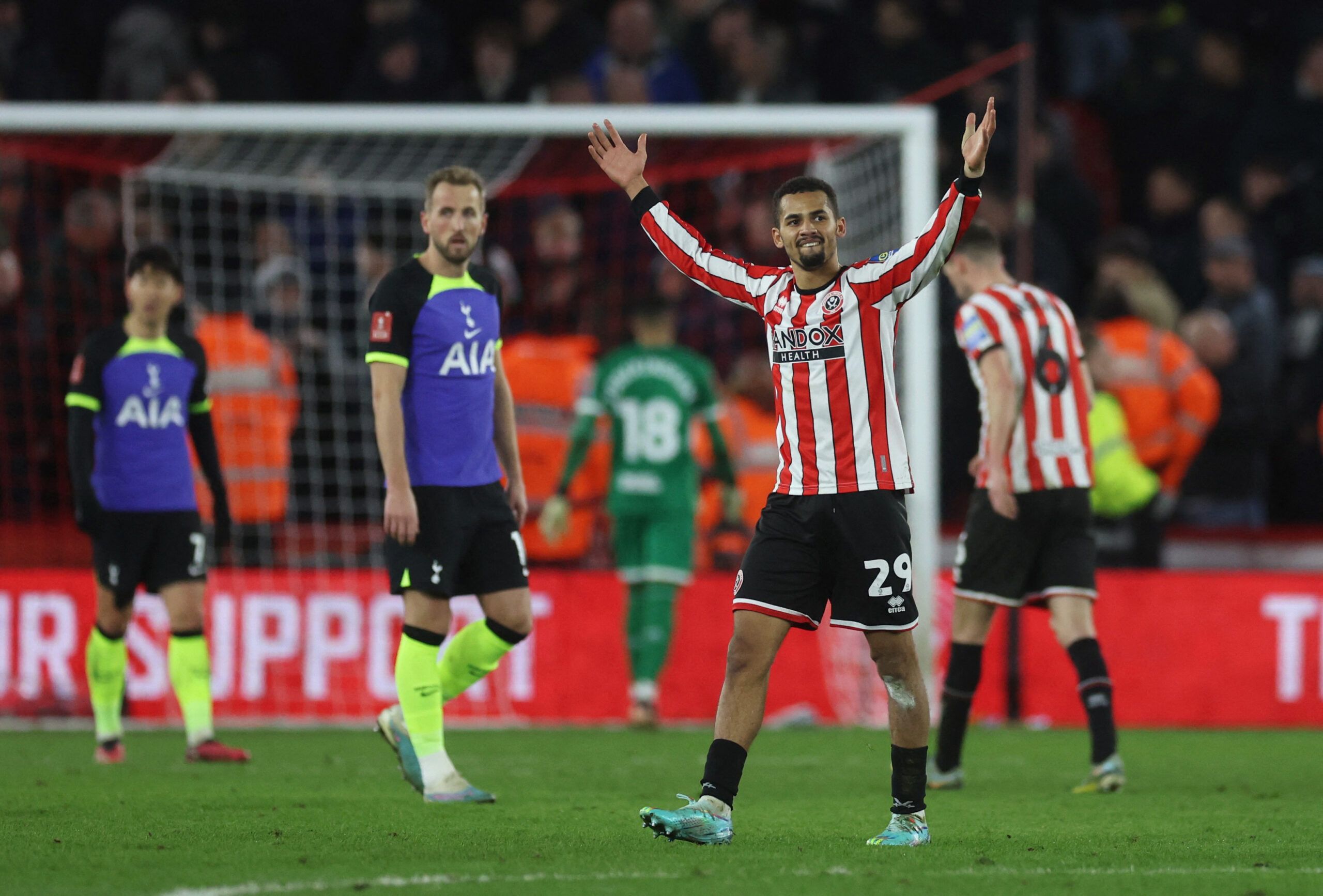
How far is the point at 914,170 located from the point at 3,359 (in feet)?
18.7

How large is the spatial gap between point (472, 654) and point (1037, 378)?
2.46m

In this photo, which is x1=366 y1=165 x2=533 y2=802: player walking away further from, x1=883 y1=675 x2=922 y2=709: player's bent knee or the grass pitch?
x1=883 y1=675 x2=922 y2=709: player's bent knee

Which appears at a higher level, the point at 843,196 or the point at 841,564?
the point at 843,196

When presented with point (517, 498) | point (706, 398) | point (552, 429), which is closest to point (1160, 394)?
point (706, 398)

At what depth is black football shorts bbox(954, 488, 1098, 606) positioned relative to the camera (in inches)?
274

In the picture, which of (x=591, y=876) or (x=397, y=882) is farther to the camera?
(x=591, y=876)

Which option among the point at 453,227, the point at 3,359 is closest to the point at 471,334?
A: the point at 453,227

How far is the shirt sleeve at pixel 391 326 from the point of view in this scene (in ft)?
20.1

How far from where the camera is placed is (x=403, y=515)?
6.03 metres

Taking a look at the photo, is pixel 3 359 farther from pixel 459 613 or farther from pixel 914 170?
pixel 914 170

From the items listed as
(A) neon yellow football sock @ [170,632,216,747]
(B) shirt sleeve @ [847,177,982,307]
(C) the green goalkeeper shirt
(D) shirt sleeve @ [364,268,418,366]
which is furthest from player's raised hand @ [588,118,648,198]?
(C) the green goalkeeper shirt

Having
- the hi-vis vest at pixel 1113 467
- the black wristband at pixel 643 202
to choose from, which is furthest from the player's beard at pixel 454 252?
the hi-vis vest at pixel 1113 467

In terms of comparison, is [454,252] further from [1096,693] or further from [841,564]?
[1096,693]

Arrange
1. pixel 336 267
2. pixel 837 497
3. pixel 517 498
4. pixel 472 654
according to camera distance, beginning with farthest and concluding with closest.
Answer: pixel 336 267, pixel 517 498, pixel 472 654, pixel 837 497
